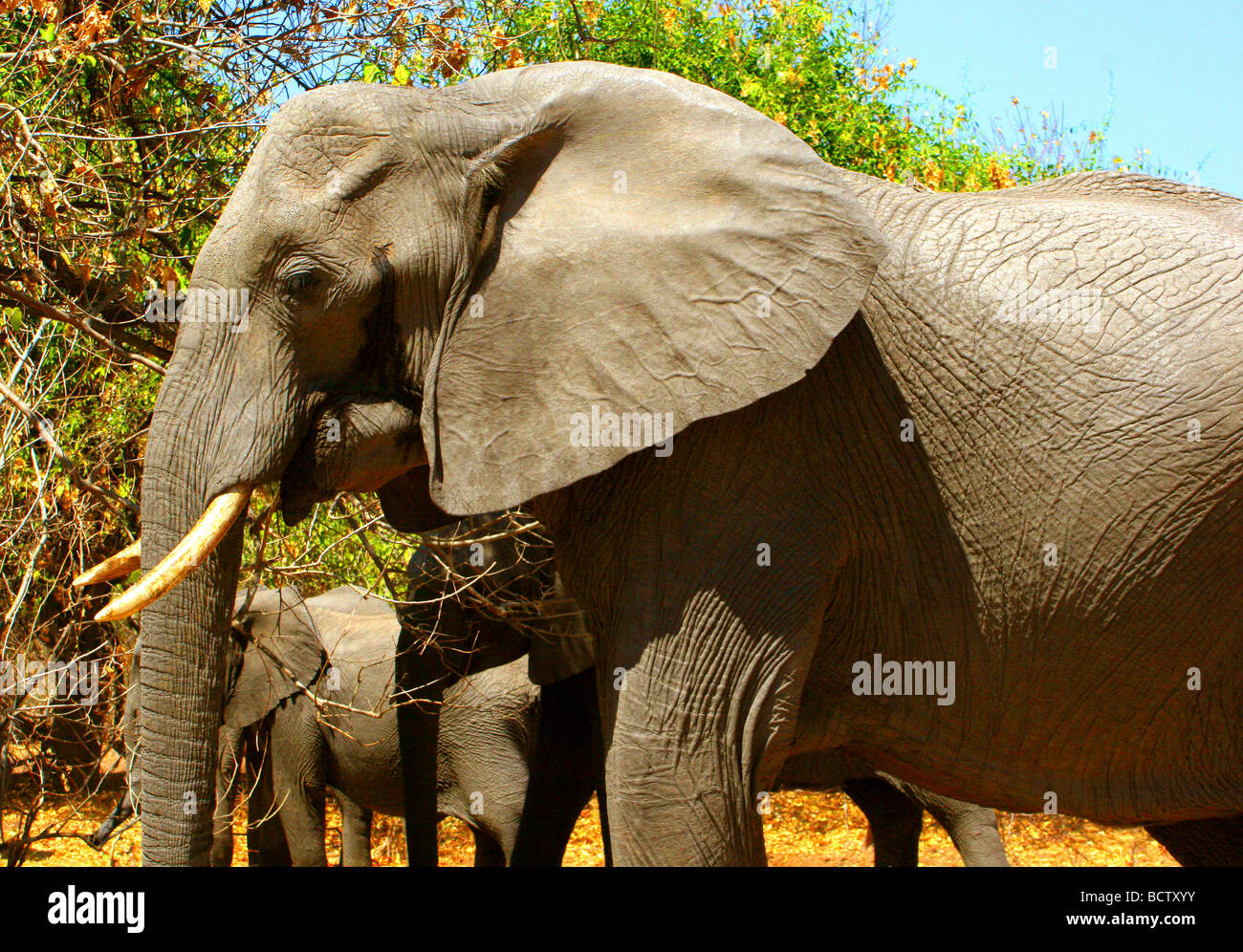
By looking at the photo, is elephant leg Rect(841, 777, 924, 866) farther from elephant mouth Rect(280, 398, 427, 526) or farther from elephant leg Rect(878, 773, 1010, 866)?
elephant mouth Rect(280, 398, 427, 526)

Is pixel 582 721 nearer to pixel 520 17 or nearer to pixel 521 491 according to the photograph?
pixel 521 491

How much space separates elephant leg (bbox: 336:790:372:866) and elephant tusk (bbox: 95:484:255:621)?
17.0 feet

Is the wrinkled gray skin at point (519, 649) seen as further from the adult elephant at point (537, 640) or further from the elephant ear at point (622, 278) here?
the elephant ear at point (622, 278)

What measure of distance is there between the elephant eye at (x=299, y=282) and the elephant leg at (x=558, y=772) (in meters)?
2.45

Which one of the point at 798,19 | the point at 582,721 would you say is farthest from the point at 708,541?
the point at 798,19

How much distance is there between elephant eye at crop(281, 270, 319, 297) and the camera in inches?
112

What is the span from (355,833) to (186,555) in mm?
5435

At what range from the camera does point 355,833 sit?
776 centimetres

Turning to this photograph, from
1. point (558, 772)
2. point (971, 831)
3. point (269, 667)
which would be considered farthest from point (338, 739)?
point (971, 831)

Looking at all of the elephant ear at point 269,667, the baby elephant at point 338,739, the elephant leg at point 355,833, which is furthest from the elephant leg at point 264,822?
the elephant leg at point 355,833

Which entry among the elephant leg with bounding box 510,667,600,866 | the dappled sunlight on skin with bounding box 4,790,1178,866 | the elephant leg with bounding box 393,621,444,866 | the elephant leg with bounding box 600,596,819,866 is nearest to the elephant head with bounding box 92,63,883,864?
the elephant leg with bounding box 600,596,819,866

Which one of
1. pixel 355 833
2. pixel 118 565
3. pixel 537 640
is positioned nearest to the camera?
pixel 118 565

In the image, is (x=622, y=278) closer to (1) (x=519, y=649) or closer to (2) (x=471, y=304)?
(2) (x=471, y=304)

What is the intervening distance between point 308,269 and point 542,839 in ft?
9.36
